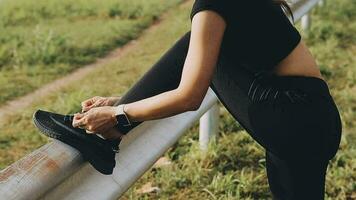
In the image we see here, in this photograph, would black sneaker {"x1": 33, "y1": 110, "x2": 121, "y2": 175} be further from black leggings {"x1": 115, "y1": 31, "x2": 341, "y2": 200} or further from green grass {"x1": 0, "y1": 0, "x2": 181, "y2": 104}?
green grass {"x1": 0, "y1": 0, "x2": 181, "y2": 104}

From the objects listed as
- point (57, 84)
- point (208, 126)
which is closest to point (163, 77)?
point (208, 126)

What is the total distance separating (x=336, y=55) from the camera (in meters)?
6.81

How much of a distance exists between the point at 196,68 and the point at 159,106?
0.75 ft

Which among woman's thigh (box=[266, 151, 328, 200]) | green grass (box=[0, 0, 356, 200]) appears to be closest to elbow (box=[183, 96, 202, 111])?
woman's thigh (box=[266, 151, 328, 200])

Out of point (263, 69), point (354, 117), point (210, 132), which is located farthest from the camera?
point (354, 117)

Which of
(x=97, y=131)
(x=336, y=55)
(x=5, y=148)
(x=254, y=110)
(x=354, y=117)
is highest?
(x=97, y=131)

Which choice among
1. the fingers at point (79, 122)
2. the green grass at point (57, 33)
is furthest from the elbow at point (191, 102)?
the green grass at point (57, 33)

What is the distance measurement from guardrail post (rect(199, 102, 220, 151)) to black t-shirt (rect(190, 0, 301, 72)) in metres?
1.71

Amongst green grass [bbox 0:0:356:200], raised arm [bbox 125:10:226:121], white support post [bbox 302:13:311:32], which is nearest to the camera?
raised arm [bbox 125:10:226:121]

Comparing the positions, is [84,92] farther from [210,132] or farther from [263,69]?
[263,69]

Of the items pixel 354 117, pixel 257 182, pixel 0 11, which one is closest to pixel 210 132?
pixel 257 182

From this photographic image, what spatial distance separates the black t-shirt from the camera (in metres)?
2.24

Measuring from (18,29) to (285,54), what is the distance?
5942 mm

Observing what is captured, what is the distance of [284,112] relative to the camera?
2457 millimetres
